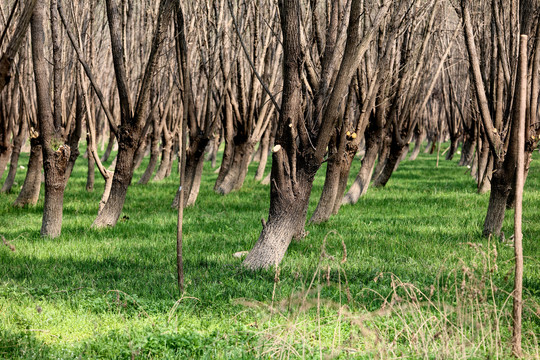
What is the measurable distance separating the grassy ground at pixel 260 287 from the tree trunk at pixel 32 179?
40 centimetres

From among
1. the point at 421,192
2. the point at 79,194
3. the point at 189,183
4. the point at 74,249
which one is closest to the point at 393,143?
the point at 421,192

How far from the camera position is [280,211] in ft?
18.5

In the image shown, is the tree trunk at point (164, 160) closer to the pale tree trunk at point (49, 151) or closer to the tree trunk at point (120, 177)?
the tree trunk at point (120, 177)

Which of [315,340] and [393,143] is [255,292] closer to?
[315,340]

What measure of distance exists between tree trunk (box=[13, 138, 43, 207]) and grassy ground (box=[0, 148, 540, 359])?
395 millimetres

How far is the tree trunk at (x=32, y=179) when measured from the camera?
1011 centimetres

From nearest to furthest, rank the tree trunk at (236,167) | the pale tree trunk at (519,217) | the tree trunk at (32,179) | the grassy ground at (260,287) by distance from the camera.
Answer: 1. the pale tree trunk at (519,217)
2. the grassy ground at (260,287)
3. the tree trunk at (32,179)
4. the tree trunk at (236,167)

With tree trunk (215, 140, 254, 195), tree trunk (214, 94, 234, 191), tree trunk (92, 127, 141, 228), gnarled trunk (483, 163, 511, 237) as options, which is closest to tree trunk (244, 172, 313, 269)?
gnarled trunk (483, 163, 511, 237)

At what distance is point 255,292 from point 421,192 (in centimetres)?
882

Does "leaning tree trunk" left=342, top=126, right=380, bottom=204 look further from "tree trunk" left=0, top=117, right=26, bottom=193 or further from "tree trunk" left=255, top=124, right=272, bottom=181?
"tree trunk" left=0, top=117, right=26, bottom=193

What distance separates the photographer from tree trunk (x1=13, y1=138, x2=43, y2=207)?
33.2 ft

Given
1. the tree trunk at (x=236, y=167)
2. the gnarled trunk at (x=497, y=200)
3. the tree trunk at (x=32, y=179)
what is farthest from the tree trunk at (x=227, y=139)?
the gnarled trunk at (x=497, y=200)

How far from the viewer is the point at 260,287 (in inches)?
193

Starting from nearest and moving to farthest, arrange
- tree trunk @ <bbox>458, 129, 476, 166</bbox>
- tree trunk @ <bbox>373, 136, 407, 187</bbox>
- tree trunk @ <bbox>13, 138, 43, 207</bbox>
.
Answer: tree trunk @ <bbox>13, 138, 43, 207</bbox>
tree trunk @ <bbox>373, 136, 407, 187</bbox>
tree trunk @ <bbox>458, 129, 476, 166</bbox>
